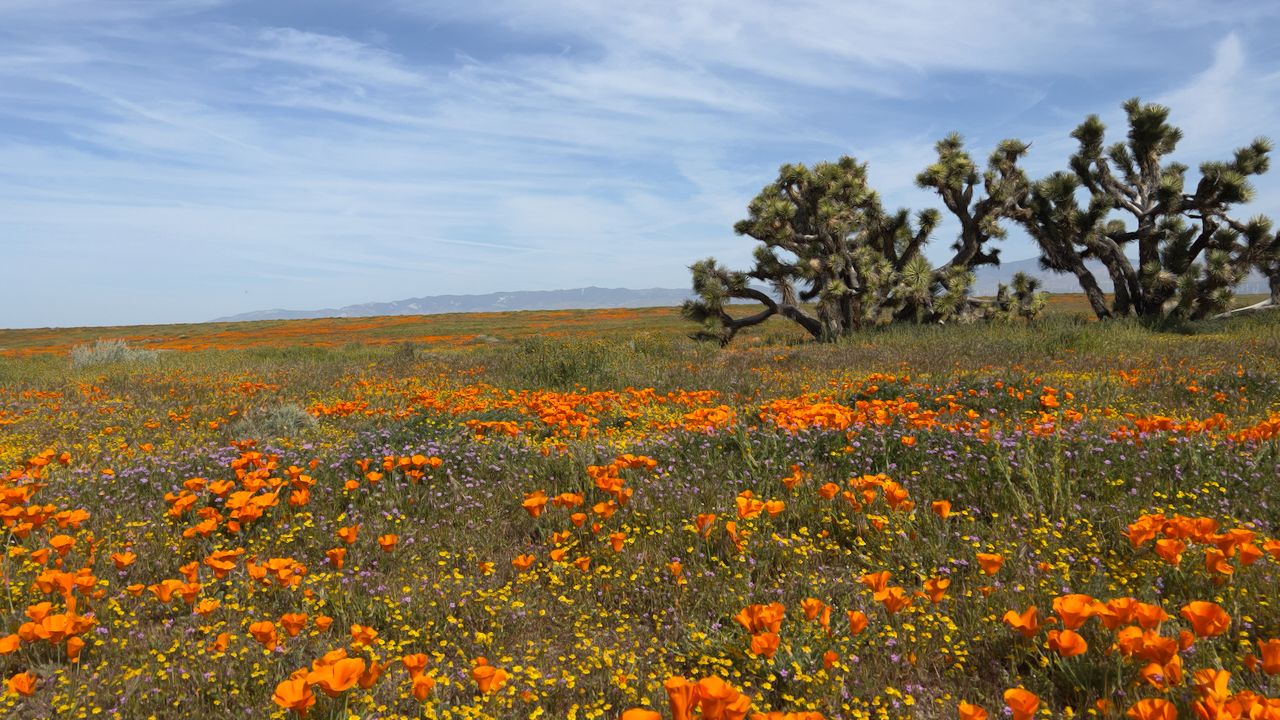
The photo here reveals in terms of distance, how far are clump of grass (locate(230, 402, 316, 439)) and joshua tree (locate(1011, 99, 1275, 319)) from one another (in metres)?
22.7

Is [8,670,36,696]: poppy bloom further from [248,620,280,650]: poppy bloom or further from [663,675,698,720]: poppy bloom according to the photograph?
[663,675,698,720]: poppy bloom

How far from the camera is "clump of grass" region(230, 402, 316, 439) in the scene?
788 cm

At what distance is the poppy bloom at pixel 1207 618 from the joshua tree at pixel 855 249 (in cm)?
1934

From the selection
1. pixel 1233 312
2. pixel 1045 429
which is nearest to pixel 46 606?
pixel 1045 429

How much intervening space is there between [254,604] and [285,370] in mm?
14203

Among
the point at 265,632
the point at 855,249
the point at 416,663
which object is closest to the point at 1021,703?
the point at 416,663

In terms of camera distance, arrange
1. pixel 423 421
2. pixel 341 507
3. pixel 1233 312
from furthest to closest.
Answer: pixel 1233 312, pixel 423 421, pixel 341 507

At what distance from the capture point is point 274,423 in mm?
8203

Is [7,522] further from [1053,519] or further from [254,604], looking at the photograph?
[1053,519]

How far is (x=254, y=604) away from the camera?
11.0 ft

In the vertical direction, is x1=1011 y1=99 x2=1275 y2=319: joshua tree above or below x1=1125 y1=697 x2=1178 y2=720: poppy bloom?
above

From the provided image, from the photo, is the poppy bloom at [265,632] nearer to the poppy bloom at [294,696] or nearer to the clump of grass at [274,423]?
the poppy bloom at [294,696]

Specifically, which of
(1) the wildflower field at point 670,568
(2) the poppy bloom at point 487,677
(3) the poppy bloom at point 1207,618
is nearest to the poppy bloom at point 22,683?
(1) the wildflower field at point 670,568

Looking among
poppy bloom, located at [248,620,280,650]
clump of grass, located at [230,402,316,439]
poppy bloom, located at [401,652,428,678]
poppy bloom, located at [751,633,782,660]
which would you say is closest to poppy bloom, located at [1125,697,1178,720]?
poppy bloom, located at [751,633,782,660]
